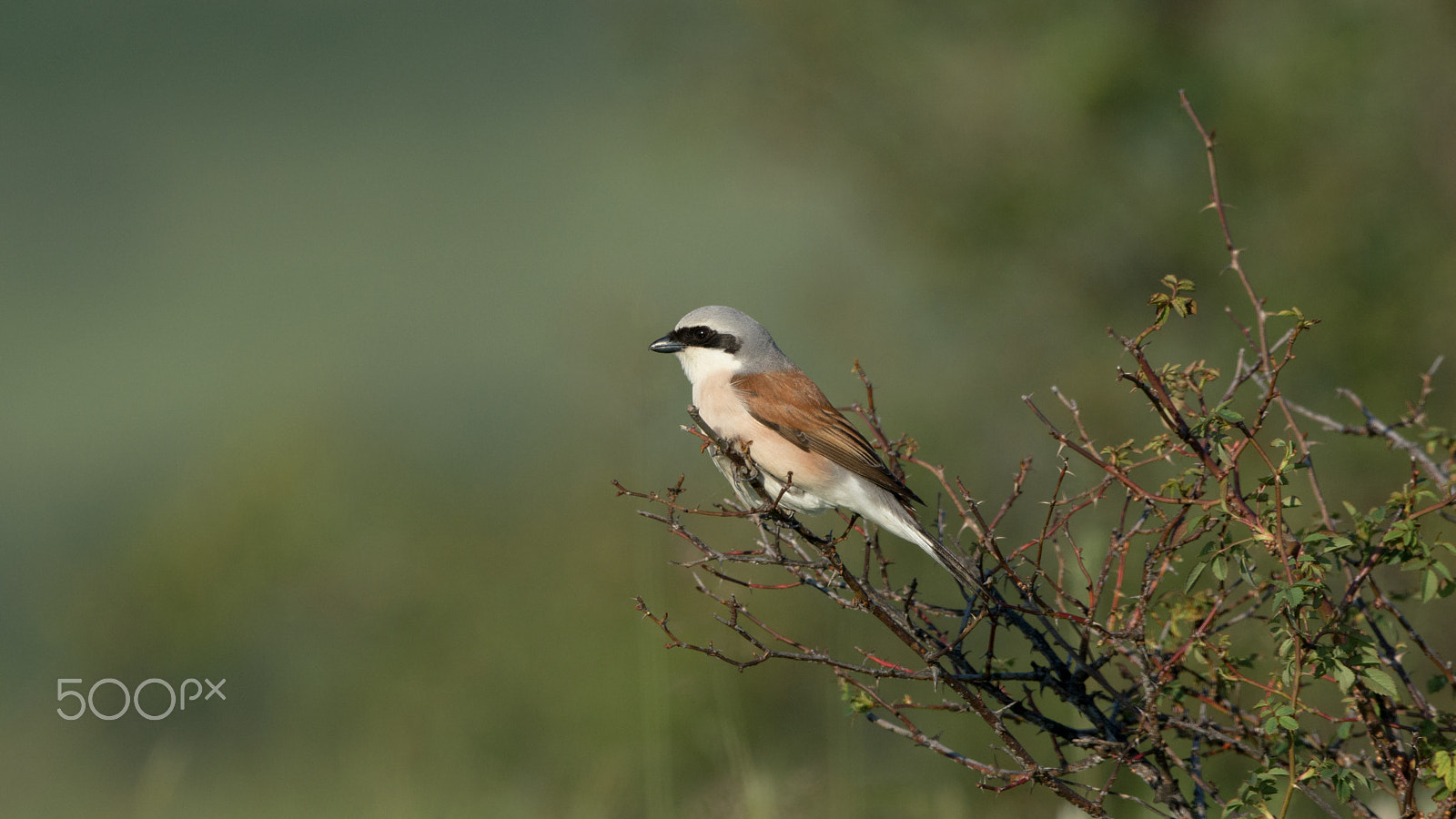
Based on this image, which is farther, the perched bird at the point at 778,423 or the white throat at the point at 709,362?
the white throat at the point at 709,362

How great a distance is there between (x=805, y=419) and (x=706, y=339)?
0.45 m

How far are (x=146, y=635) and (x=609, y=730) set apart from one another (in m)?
3.86

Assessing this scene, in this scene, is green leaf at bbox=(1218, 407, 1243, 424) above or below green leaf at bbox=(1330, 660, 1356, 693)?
above

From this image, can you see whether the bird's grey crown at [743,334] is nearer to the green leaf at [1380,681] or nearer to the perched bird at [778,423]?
the perched bird at [778,423]

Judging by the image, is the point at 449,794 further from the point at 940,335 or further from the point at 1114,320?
the point at 1114,320

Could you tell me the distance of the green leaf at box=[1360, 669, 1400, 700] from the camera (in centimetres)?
202

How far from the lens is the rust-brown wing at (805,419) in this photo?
3.84m

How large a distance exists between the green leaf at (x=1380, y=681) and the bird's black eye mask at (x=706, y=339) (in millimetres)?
2373

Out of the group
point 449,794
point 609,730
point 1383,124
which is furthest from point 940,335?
point 449,794
